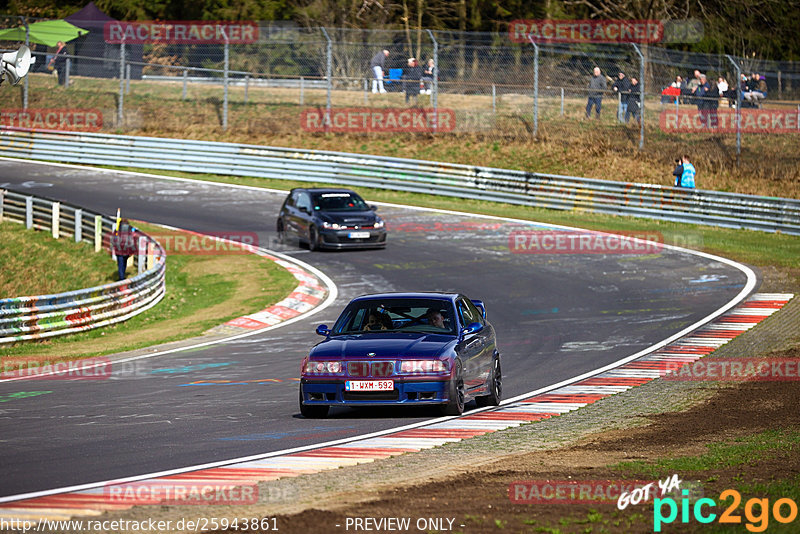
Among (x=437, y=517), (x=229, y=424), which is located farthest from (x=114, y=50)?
(x=437, y=517)

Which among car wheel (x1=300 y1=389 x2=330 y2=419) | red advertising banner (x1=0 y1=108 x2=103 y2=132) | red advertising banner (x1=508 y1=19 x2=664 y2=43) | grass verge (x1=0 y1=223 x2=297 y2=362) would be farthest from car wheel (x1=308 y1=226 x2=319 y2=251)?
red advertising banner (x1=508 y1=19 x2=664 y2=43)

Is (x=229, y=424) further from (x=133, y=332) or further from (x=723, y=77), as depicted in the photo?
(x=723, y=77)

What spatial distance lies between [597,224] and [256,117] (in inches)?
644

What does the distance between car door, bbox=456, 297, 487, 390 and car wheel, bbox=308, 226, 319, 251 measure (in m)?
14.7

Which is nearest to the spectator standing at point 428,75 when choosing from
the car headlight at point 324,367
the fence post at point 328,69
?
the fence post at point 328,69

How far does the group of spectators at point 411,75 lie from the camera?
3784cm

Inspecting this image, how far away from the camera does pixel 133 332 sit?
2067cm

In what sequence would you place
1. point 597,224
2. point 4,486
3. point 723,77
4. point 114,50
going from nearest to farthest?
point 4,486 → point 597,224 → point 723,77 → point 114,50

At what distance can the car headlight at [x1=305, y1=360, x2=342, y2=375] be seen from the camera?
1125 cm

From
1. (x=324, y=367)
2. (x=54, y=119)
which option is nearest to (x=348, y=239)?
(x=324, y=367)

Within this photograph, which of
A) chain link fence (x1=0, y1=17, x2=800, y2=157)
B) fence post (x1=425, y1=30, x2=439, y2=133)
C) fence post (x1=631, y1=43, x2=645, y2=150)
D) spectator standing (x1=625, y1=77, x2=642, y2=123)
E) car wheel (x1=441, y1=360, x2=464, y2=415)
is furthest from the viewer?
fence post (x1=425, y1=30, x2=439, y2=133)

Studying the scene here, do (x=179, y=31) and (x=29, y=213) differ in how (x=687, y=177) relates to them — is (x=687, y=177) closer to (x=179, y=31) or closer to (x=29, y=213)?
(x=29, y=213)

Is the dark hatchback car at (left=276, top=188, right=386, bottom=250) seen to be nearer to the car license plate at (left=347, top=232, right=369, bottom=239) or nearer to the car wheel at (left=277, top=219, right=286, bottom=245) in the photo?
the car license plate at (left=347, top=232, right=369, bottom=239)

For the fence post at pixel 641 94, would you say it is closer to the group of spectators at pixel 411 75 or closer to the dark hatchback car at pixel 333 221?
the group of spectators at pixel 411 75
